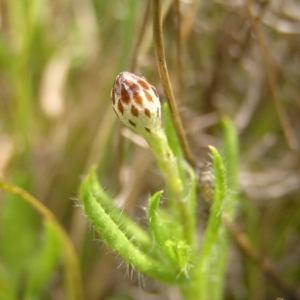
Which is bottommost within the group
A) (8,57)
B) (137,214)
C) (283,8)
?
(137,214)

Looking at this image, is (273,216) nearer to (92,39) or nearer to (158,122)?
(158,122)

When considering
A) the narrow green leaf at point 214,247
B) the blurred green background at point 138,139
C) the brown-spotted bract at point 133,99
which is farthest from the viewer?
the blurred green background at point 138,139

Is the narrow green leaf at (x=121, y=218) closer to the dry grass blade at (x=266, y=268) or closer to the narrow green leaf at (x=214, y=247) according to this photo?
the narrow green leaf at (x=214, y=247)

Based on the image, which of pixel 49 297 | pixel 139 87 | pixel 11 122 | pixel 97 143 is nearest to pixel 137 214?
pixel 97 143

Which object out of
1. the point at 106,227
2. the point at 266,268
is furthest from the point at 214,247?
the point at 106,227

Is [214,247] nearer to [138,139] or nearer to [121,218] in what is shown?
[121,218]

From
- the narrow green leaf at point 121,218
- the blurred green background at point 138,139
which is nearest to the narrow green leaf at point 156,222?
the narrow green leaf at point 121,218

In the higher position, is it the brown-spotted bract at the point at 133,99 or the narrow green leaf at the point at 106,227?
the brown-spotted bract at the point at 133,99

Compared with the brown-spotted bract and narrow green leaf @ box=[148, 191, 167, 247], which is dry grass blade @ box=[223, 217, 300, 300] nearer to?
narrow green leaf @ box=[148, 191, 167, 247]
